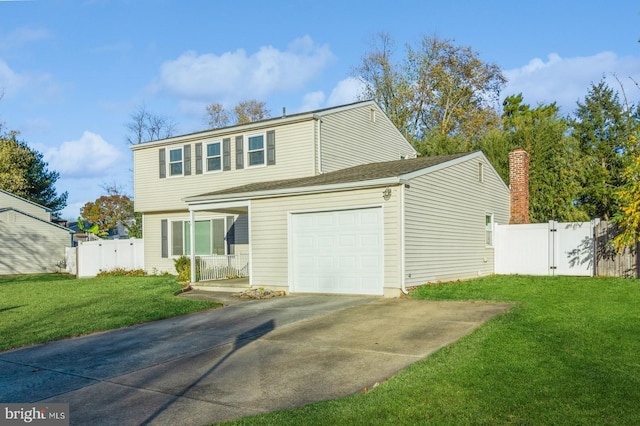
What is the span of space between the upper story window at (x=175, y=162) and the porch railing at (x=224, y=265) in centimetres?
439

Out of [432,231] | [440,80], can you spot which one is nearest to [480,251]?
[432,231]

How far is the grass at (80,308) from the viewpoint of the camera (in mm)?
10852

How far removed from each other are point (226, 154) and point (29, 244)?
1903 cm

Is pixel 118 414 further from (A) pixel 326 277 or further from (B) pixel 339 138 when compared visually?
(B) pixel 339 138

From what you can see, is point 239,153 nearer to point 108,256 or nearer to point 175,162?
point 175,162

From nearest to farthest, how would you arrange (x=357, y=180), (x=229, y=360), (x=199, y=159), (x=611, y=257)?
(x=229, y=360)
(x=357, y=180)
(x=611, y=257)
(x=199, y=159)

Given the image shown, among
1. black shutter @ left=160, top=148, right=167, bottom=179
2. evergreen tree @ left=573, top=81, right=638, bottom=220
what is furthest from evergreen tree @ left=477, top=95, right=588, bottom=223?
black shutter @ left=160, top=148, right=167, bottom=179

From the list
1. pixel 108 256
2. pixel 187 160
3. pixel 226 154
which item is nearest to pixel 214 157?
pixel 226 154

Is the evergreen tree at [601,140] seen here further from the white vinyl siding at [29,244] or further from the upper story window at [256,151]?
the white vinyl siding at [29,244]

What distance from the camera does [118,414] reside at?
5.80m

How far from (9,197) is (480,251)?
1252 inches

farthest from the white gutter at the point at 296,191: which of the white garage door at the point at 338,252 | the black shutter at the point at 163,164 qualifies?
the black shutter at the point at 163,164

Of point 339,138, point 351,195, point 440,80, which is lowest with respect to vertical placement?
point 351,195

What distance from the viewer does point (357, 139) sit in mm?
20547
